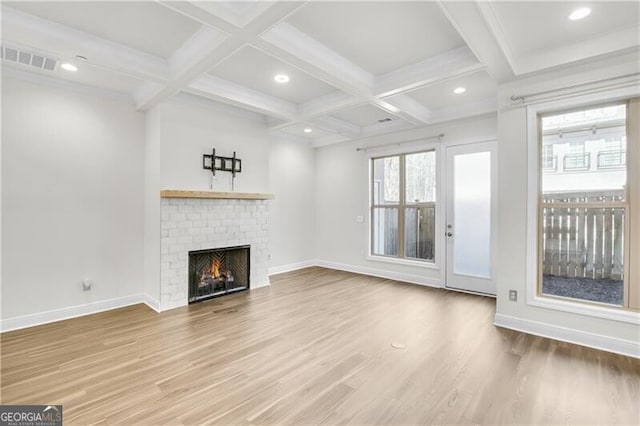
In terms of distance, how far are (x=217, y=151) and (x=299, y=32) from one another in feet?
7.58

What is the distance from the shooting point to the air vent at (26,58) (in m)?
2.91

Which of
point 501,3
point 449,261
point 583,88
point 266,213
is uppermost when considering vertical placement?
point 501,3

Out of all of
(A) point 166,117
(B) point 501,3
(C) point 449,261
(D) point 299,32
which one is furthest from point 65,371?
→ (C) point 449,261

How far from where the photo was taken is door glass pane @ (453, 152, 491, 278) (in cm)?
465

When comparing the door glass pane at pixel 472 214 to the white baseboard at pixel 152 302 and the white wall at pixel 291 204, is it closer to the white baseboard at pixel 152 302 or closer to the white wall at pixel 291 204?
the white wall at pixel 291 204

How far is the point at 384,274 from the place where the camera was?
5.80 metres

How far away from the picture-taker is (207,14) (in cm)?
227

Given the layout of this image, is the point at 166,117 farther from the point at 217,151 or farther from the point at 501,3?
the point at 501,3

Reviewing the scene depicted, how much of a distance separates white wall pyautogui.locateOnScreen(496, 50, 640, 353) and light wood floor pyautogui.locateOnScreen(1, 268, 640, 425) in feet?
0.65

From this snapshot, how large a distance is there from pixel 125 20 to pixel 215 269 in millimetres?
3312

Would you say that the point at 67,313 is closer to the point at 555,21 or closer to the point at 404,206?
the point at 404,206

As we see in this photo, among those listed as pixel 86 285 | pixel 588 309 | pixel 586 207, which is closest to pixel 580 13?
pixel 586 207

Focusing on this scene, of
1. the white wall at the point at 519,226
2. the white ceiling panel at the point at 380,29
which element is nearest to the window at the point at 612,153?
the white wall at the point at 519,226

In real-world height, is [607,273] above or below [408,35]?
below
